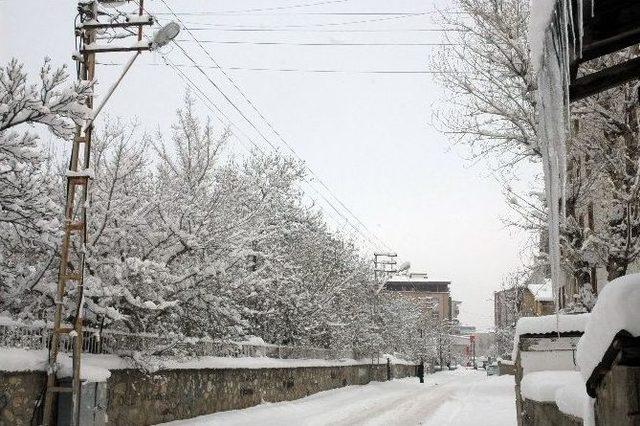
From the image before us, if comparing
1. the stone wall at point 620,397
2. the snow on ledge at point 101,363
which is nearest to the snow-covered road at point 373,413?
the snow on ledge at point 101,363

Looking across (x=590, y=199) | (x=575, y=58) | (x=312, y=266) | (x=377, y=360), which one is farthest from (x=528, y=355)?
(x=377, y=360)

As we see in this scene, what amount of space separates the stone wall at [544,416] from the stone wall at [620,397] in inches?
→ 59.5

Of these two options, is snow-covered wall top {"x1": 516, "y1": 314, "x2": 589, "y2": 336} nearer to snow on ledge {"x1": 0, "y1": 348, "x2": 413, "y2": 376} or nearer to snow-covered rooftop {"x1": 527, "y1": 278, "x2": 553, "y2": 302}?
snow on ledge {"x1": 0, "y1": 348, "x2": 413, "y2": 376}

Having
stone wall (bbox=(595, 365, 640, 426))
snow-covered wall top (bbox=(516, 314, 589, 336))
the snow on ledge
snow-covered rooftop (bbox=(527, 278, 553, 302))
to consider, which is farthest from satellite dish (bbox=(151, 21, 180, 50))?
snow-covered rooftop (bbox=(527, 278, 553, 302))

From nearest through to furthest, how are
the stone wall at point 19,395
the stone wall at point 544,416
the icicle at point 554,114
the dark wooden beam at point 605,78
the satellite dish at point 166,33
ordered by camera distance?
the icicle at point 554,114, the dark wooden beam at point 605,78, the stone wall at point 544,416, the stone wall at point 19,395, the satellite dish at point 166,33

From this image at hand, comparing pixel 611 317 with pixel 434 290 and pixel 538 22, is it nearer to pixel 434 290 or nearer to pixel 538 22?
pixel 538 22

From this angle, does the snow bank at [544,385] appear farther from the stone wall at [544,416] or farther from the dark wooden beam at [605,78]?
the dark wooden beam at [605,78]

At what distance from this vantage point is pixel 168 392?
535 inches

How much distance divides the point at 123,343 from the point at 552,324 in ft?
27.1

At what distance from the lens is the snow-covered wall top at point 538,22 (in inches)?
154

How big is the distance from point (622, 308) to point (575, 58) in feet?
7.69

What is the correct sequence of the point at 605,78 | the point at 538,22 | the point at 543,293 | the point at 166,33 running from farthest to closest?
1. the point at 543,293
2. the point at 166,33
3. the point at 605,78
4. the point at 538,22

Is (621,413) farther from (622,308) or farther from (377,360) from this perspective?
(377,360)

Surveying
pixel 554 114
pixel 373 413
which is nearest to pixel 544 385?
pixel 554 114
